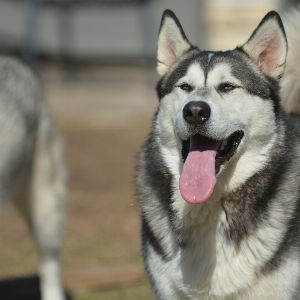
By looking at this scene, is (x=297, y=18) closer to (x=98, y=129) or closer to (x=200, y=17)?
(x=98, y=129)

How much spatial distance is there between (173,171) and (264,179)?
49 centimetres

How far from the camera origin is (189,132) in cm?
484

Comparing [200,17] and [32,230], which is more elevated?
[32,230]

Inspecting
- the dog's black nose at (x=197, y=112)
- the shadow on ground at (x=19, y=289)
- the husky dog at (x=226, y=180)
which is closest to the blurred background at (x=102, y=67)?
the shadow on ground at (x=19, y=289)

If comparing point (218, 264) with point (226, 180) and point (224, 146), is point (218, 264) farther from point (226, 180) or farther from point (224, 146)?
point (224, 146)

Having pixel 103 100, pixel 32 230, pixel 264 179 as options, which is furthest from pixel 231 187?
pixel 103 100

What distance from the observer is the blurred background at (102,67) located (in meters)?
10.4

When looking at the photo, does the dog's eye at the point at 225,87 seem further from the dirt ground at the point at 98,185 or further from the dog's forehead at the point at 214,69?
the dirt ground at the point at 98,185

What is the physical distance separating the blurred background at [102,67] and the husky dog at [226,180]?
378 cm

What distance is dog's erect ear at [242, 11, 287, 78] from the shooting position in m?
5.12

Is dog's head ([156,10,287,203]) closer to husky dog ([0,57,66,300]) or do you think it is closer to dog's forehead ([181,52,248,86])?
dog's forehead ([181,52,248,86])

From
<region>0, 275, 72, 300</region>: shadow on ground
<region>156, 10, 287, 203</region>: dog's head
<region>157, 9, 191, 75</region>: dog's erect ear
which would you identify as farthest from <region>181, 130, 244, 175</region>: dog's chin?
<region>0, 275, 72, 300</region>: shadow on ground

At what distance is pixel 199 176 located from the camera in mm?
4879

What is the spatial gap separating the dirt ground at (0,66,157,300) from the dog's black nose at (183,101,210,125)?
123cm
